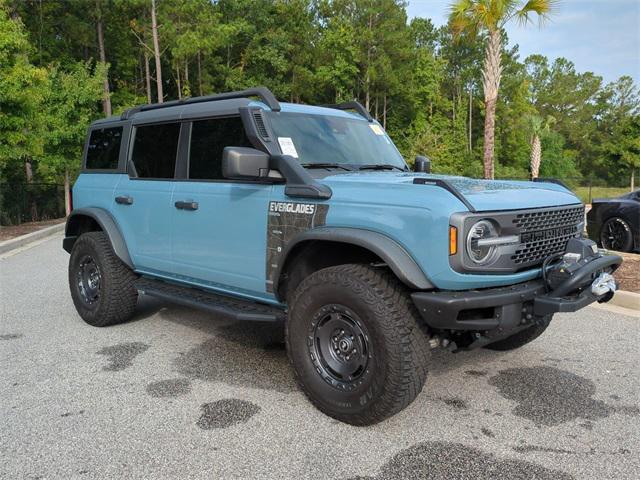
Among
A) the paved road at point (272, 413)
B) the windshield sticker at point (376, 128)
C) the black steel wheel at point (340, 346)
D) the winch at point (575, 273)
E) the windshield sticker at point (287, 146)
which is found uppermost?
the windshield sticker at point (376, 128)

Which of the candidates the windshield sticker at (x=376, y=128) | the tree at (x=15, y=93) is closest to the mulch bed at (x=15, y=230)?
the tree at (x=15, y=93)

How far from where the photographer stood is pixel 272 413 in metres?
3.54

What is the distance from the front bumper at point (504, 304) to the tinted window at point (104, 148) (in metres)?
3.64

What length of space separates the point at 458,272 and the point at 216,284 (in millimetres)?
2116

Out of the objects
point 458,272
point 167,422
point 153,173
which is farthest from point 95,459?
point 153,173

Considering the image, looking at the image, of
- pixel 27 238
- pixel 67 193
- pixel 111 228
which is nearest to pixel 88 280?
pixel 111 228

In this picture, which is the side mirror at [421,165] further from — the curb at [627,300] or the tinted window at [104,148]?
the tinted window at [104,148]

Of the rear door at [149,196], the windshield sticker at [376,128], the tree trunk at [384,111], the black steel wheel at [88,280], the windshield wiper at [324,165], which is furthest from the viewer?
the tree trunk at [384,111]

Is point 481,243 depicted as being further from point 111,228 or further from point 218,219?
point 111,228

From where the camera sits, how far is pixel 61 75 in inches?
763

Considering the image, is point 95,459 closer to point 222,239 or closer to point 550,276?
point 222,239

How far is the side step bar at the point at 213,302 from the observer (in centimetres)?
388

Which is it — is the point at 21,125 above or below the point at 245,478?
above

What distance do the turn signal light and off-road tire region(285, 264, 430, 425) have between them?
1.43 ft
